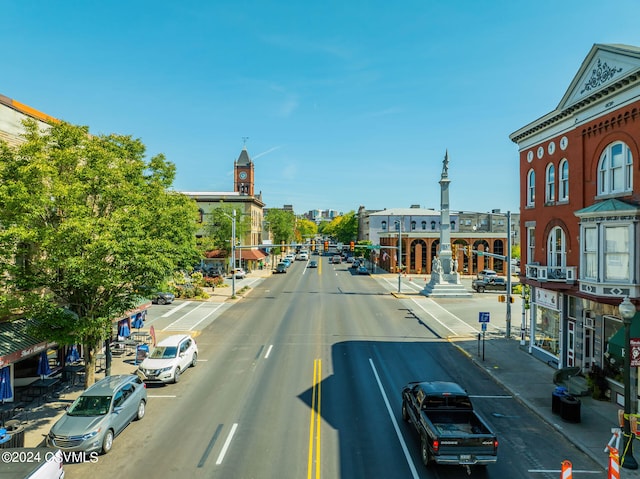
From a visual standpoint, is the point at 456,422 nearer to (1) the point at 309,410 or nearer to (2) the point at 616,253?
(1) the point at 309,410

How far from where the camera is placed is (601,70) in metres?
18.7

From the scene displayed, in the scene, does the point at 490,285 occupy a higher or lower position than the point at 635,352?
lower

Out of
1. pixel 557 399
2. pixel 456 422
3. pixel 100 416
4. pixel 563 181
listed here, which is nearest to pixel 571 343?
pixel 557 399

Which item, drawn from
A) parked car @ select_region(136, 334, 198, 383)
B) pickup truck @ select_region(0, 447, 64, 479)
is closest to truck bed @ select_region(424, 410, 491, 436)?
pickup truck @ select_region(0, 447, 64, 479)

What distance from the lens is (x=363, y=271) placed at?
2906 inches

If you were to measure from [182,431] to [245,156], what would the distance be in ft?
266

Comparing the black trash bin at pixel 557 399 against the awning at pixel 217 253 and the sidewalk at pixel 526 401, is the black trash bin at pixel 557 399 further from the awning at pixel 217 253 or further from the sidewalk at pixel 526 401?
the awning at pixel 217 253

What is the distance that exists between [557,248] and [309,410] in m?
15.1

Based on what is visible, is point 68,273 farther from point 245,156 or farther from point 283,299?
point 245,156

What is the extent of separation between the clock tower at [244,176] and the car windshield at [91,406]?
77453 millimetres

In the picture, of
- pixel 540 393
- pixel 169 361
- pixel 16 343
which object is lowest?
pixel 540 393

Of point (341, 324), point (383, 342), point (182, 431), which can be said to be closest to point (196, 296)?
point (341, 324)

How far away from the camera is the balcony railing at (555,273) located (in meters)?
20.2

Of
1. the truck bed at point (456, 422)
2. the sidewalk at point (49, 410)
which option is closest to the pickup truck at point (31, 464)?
the sidewalk at point (49, 410)
